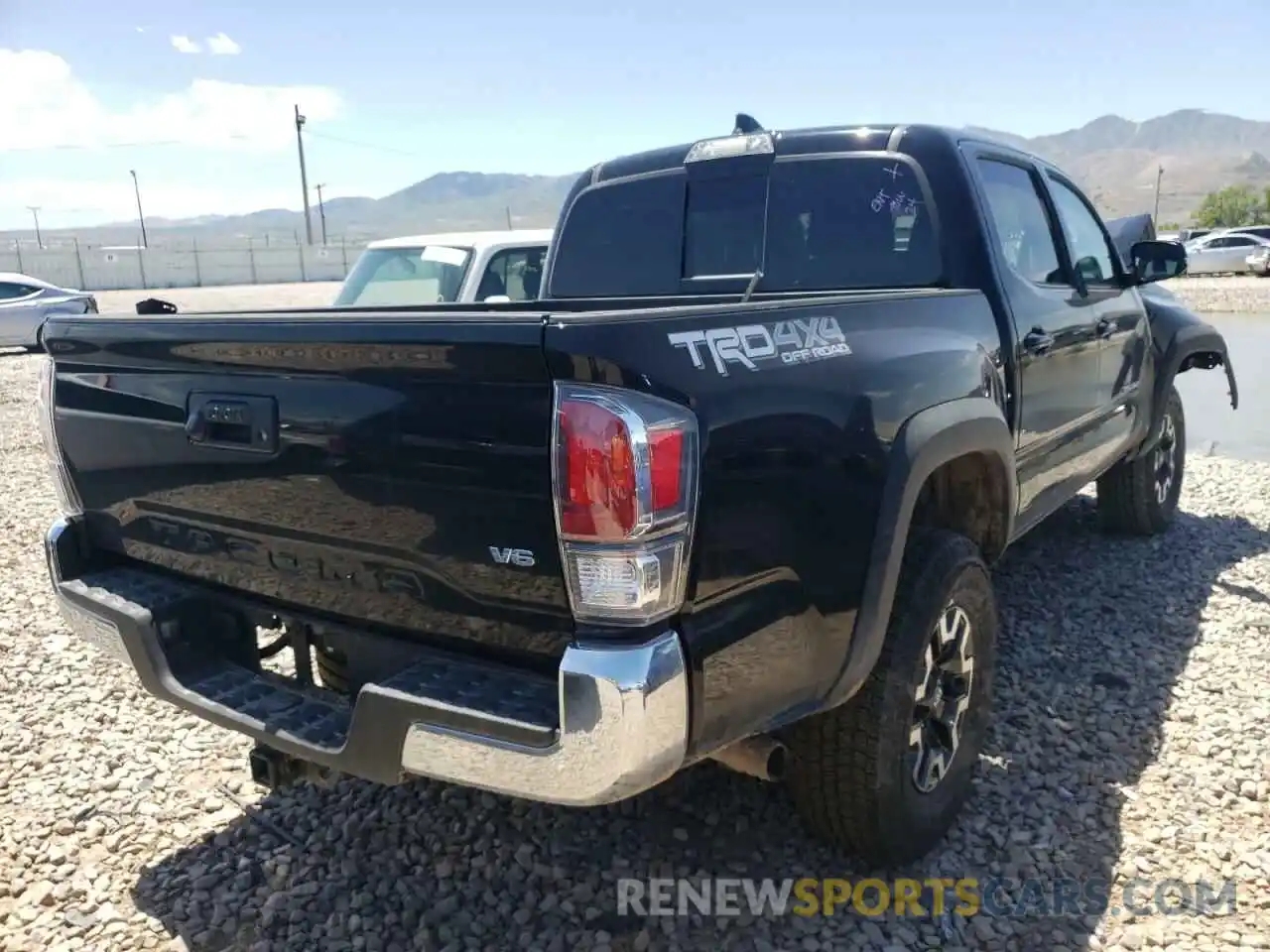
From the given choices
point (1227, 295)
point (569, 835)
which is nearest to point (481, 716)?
point (569, 835)

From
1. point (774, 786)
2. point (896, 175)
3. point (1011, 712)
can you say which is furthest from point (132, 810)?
point (896, 175)

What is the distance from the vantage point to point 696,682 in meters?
1.95

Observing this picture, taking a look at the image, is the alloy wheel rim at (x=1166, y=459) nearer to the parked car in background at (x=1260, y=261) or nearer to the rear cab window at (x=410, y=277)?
the rear cab window at (x=410, y=277)

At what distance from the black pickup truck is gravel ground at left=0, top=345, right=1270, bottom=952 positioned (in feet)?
1.06

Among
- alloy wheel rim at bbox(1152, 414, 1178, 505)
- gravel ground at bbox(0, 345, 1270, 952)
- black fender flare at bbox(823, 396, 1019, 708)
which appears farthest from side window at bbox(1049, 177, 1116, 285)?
black fender flare at bbox(823, 396, 1019, 708)

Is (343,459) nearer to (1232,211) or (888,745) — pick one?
(888,745)

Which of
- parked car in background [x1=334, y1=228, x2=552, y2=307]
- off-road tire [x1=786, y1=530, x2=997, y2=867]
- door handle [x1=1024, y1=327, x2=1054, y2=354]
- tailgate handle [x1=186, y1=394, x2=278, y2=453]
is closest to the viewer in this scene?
tailgate handle [x1=186, y1=394, x2=278, y2=453]

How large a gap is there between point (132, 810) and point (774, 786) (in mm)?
2009

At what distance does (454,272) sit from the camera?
7.94m

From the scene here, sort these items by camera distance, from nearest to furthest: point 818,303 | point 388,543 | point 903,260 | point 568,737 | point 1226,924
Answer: point 568,737 < point 388,543 < point 818,303 < point 1226,924 < point 903,260

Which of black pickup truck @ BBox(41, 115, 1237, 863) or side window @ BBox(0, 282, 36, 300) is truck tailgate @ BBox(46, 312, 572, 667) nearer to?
black pickup truck @ BBox(41, 115, 1237, 863)

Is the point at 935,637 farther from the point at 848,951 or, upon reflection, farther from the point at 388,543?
the point at 388,543

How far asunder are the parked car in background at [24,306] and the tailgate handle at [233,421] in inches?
663

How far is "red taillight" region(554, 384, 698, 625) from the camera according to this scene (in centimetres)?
181
